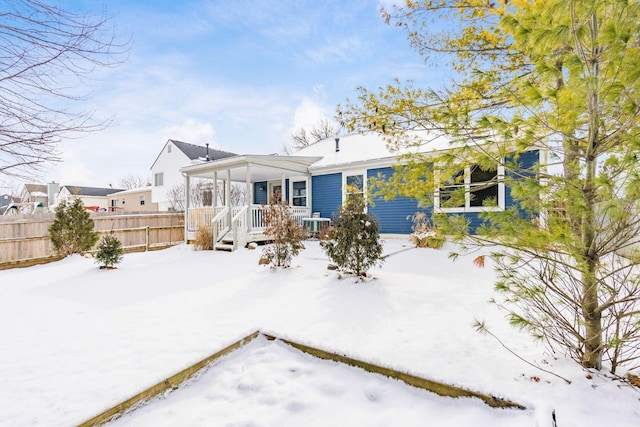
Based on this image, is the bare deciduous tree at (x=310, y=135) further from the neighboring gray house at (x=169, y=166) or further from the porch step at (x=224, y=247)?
the porch step at (x=224, y=247)

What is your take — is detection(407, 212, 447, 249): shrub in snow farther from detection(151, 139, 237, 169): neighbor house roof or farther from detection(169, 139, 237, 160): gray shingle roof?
detection(169, 139, 237, 160): gray shingle roof

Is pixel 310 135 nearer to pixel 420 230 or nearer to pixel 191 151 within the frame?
pixel 191 151

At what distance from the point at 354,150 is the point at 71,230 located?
32.0 ft

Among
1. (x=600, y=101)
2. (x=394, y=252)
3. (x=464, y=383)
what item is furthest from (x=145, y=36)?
(x=394, y=252)

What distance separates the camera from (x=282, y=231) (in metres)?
6.24

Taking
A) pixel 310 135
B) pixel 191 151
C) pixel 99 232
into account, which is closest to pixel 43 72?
pixel 99 232

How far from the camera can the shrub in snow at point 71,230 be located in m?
8.74

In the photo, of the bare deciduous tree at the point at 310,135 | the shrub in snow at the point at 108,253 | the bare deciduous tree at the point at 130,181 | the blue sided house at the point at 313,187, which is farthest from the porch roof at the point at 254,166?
the bare deciduous tree at the point at 130,181

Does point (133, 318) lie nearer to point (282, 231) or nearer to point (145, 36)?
point (282, 231)

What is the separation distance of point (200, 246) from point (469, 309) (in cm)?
835

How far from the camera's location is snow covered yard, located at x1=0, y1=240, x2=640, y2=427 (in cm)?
204

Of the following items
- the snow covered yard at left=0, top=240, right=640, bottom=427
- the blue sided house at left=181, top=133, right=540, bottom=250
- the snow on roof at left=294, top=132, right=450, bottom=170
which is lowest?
the snow covered yard at left=0, top=240, right=640, bottom=427

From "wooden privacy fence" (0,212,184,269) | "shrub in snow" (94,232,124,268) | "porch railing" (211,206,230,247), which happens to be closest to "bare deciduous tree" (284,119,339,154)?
"wooden privacy fence" (0,212,184,269)

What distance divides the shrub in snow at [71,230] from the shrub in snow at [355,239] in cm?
805
